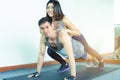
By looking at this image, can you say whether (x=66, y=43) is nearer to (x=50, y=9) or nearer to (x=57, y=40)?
(x=57, y=40)

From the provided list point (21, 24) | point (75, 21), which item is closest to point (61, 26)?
point (21, 24)

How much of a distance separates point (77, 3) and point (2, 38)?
169cm

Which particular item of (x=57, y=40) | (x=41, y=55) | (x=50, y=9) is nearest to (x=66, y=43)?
(x=57, y=40)

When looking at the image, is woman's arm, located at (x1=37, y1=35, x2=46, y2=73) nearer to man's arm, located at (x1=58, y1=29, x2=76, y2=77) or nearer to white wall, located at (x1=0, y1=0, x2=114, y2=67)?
man's arm, located at (x1=58, y1=29, x2=76, y2=77)

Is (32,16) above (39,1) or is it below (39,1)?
below

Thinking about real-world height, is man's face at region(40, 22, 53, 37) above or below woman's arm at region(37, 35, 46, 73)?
above

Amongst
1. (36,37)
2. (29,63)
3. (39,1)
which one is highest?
(39,1)

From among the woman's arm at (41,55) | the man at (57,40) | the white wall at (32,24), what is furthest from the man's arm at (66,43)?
the white wall at (32,24)

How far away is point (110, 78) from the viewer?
2.27m

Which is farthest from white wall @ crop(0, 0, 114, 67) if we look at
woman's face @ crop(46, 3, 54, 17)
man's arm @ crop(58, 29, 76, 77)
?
man's arm @ crop(58, 29, 76, 77)

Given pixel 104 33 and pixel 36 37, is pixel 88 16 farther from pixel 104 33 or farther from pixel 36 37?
pixel 36 37

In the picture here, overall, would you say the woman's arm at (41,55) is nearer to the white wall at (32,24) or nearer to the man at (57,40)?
the man at (57,40)

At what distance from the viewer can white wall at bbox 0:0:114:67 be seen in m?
2.99

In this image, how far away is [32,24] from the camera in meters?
3.32
